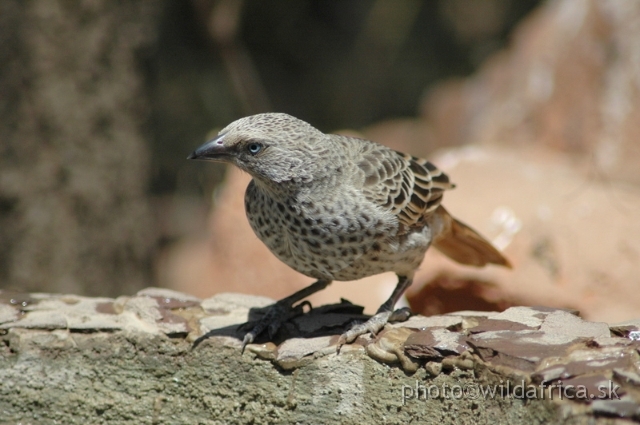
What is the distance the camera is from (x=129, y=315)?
13.4 feet

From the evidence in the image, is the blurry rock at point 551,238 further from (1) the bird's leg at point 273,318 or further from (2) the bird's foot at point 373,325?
(1) the bird's leg at point 273,318

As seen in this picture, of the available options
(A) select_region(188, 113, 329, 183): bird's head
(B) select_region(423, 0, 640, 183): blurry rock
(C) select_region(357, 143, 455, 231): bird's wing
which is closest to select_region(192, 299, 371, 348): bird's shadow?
(C) select_region(357, 143, 455, 231): bird's wing

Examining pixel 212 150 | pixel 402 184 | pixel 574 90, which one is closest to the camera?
pixel 212 150

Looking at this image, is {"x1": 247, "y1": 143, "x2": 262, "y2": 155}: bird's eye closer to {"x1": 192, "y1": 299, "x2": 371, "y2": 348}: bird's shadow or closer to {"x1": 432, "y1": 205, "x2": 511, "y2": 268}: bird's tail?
{"x1": 192, "y1": 299, "x2": 371, "y2": 348}: bird's shadow

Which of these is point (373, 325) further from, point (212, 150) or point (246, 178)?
point (246, 178)

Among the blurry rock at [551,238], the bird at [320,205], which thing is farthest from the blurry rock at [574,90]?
the bird at [320,205]

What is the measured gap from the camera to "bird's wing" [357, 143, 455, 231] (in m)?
4.20

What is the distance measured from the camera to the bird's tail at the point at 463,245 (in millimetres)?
4910

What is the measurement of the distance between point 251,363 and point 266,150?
3.56ft

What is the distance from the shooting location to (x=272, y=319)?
4152 millimetres

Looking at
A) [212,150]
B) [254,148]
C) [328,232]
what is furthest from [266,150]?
[328,232]

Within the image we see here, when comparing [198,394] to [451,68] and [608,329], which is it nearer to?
[608,329]

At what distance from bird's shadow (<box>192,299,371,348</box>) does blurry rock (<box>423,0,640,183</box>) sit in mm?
3339

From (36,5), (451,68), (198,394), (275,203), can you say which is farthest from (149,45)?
(451,68)
